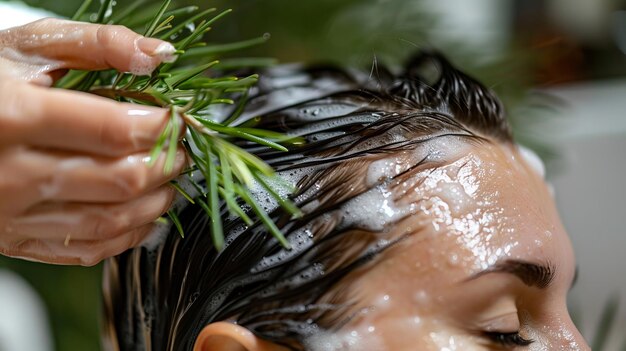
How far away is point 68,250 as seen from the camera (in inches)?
12.9

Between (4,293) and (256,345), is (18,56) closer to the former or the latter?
(256,345)

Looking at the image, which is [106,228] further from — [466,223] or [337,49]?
[337,49]

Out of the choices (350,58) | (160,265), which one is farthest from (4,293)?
(160,265)

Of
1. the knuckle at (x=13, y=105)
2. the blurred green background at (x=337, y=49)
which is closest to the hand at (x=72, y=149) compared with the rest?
the knuckle at (x=13, y=105)

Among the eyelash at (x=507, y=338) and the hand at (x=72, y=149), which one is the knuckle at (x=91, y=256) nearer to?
the hand at (x=72, y=149)

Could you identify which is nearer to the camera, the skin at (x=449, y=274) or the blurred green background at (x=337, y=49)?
the skin at (x=449, y=274)

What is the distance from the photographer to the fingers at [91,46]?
1.04 feet

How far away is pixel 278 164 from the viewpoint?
39 centimetres

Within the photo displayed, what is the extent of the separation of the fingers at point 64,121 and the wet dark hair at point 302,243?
0.08m

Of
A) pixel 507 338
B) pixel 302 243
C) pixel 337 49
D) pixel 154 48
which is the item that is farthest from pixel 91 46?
pixel 337 49

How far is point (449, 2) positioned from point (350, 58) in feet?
2.17

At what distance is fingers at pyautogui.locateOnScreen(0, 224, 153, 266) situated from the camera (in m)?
0.32

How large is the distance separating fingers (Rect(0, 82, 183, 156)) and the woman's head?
10 cm

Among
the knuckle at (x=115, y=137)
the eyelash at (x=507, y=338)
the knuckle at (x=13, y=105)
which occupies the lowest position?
the eyelash at (x=507, y=338)
